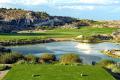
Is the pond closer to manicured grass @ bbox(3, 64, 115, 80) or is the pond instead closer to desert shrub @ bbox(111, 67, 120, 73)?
desert shrub @ bbox(111, 67, 120, 73)

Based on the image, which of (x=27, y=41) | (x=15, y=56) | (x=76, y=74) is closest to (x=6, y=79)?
(x=76, y=74)

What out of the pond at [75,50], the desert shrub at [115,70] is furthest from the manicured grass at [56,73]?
Result: the pond at [75,50]

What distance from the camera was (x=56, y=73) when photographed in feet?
120

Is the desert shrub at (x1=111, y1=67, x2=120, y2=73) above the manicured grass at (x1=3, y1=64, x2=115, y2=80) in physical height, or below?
below

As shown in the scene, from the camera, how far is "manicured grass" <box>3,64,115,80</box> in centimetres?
3416

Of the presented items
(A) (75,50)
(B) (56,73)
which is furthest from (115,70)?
(A) (75,50)

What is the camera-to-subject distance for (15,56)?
54250 mm

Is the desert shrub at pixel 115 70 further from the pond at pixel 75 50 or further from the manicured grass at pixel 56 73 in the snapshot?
the pond at pixel 75 50

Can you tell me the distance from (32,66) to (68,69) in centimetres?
414

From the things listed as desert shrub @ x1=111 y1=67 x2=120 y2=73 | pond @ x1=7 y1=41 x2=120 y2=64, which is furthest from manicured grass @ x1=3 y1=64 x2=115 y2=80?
pond @ x1=7 y1=41 x2=120 y2=64

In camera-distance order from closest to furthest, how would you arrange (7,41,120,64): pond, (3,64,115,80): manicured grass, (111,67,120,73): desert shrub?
(3,64,115,80): manicured grass
(111,67,120,73): desert shrub
(7,41,120,64): pond

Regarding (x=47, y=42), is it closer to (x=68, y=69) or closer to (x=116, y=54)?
(x=116, y=54)

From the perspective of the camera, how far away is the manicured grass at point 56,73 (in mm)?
34156

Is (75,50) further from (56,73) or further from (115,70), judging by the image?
(56,73)
